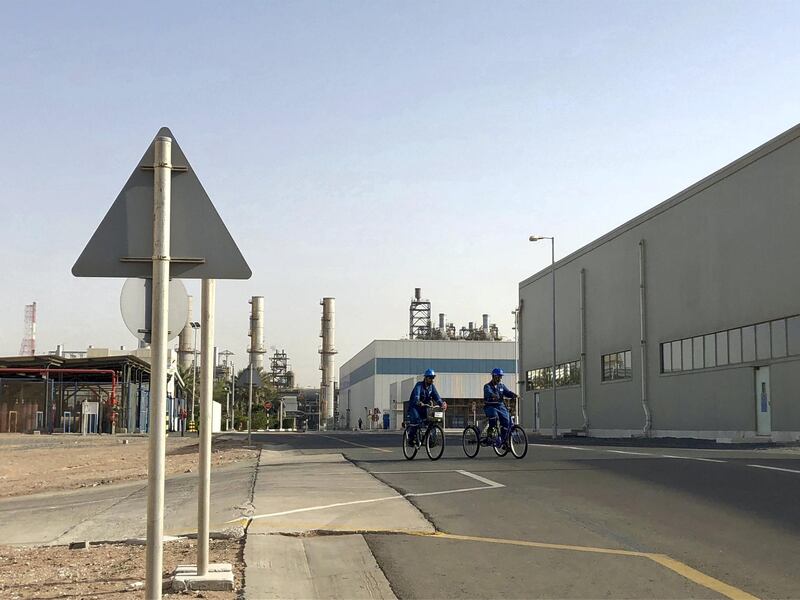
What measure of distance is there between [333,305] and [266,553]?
113m

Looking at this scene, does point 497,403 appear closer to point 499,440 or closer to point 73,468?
point 499,440

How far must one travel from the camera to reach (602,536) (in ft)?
27.8

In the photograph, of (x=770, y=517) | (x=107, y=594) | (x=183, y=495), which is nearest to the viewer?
(x=107, y=594)

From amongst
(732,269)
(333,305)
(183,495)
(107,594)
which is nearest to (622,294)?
(732,269)

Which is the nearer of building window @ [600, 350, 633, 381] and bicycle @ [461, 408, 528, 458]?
bicycle @ [461, 408, 528, 458]

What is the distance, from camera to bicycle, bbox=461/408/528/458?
18.7 m

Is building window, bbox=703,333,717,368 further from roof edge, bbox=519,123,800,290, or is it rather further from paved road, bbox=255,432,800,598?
paved road, bbox=255,432,800,598

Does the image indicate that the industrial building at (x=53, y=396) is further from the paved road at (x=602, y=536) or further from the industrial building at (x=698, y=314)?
the paved road at (x=602, y=536)

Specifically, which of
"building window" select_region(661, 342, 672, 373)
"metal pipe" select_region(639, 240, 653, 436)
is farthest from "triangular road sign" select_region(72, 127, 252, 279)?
"metal pipe" select_region(639, 240, 653, 436)

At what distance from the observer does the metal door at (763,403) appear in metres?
34.2

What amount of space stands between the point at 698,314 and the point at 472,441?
22.6 metres

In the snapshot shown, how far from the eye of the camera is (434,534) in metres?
8.71

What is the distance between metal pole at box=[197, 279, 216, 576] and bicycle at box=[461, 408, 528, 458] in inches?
496

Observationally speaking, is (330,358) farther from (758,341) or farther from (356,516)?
(356,516)
